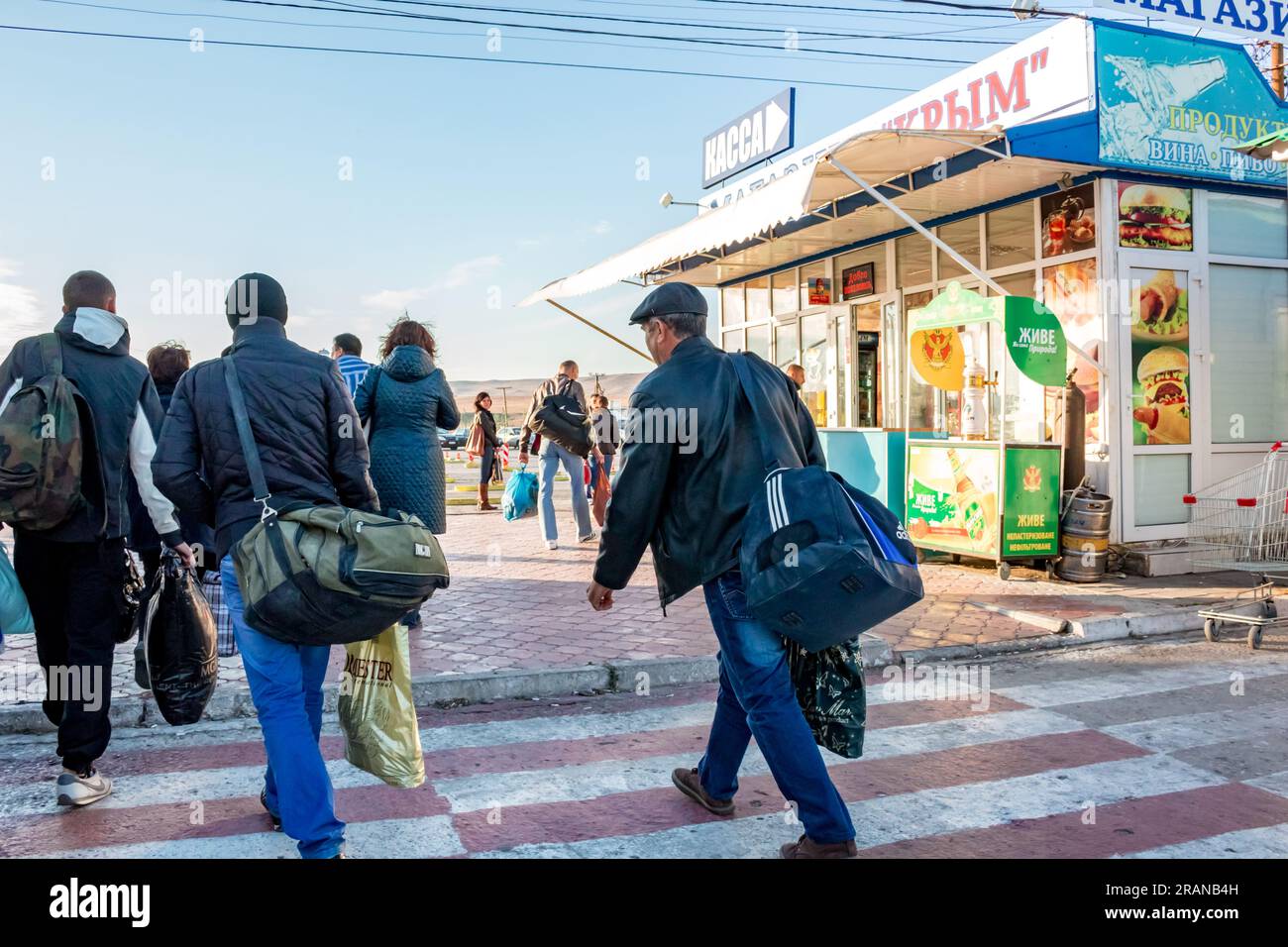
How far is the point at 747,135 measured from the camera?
15.1 metres

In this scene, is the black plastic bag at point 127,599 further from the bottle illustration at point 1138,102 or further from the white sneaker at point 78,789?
the bottle illustration at point 1138,102

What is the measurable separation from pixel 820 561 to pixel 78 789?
10.1ft

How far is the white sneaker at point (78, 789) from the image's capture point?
12.7 feet

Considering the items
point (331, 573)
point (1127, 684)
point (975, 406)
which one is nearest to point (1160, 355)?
point (975, 406)

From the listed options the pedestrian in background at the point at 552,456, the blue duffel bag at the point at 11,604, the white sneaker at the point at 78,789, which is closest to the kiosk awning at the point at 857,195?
the pedestrian in background at the point at 552,456

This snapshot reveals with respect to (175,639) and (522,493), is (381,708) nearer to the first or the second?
(175,639)

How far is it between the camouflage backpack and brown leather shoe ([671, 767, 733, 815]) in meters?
2.55

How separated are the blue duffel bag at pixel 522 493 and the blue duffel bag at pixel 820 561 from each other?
8.62 meters

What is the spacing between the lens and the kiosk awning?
8.38 metres

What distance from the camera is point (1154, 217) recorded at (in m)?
9.25

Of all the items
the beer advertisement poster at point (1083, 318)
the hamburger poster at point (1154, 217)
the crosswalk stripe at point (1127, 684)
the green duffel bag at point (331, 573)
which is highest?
the hamburger poster at point (1154, 217)

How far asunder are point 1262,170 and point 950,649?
21.2ft

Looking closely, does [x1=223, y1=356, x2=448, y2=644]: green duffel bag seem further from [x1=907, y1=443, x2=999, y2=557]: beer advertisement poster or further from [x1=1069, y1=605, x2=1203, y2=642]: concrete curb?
[x1=907, y1=443, x2=999, y2=557]: beer advertisement poster
